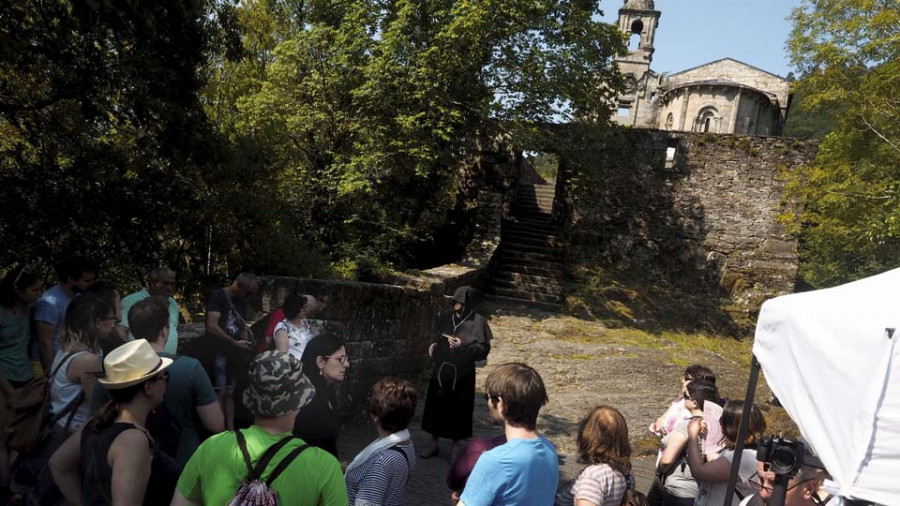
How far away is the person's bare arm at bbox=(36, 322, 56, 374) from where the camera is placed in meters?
4.19

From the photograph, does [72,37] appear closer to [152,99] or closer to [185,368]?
[152,99]

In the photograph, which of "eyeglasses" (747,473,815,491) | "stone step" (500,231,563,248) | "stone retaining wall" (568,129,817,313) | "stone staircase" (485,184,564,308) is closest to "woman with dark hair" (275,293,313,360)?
"eyeglasses" (747,473,815,491)

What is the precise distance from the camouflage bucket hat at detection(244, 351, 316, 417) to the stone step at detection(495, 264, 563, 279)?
12.6 m

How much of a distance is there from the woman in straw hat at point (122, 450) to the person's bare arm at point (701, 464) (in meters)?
2.74

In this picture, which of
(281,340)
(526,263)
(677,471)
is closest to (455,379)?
(281,340)

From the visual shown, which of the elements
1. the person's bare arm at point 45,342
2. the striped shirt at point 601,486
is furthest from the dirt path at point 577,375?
the person's bare arm at point 45,342


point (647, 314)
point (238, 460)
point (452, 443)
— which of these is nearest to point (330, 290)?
point (452, 443)

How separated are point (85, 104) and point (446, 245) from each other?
9.71 meters

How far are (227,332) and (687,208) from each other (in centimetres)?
1542

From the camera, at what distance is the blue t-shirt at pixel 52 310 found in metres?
4.24

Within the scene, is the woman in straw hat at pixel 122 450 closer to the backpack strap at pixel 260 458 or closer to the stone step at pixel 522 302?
the backpack strap at pixel 260 458

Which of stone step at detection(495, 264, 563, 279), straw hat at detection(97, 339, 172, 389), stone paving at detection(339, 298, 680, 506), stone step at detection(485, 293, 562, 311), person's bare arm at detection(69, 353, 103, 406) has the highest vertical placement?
straw hat at detection(97, 339, 172, 389)

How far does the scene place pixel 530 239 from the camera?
53.4 feet

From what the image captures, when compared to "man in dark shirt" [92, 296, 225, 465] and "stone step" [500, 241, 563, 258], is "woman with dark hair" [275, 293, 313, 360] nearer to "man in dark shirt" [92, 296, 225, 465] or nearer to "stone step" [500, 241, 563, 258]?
"man in dark shirt" [92, 296, 225, 465]
